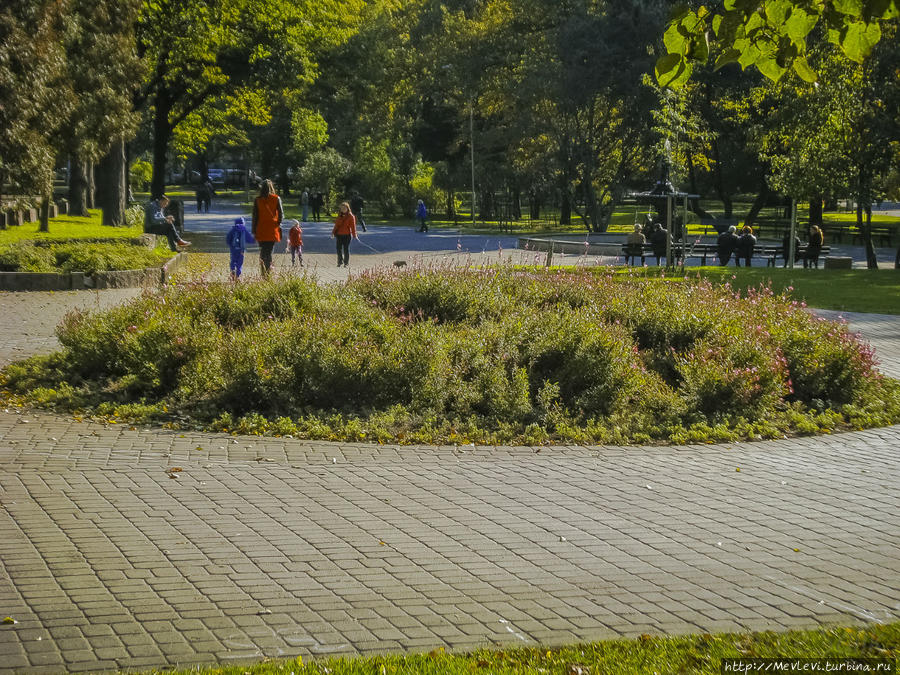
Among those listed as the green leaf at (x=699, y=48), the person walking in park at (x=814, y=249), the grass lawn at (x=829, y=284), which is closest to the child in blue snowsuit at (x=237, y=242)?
the grass lawn at (x=829, y=284)

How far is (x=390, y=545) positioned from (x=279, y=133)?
7643cm

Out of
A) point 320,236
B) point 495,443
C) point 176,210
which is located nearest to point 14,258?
point 495,443

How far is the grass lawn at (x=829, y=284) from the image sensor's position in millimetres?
20984

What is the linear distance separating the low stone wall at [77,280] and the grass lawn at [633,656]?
637 inches

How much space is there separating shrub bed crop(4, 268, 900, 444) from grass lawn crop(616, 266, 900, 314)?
6640 millimetres

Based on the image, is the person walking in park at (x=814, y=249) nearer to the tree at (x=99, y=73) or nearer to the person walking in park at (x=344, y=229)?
the person walking in park at (x=344, y=229)

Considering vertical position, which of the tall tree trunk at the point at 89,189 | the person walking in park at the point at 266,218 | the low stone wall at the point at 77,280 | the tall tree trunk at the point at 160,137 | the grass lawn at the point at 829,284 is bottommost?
the grass lawn at the point at 829,284

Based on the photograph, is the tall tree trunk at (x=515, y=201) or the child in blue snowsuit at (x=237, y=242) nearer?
the child in blue snowsuit at (x=237, y=242)

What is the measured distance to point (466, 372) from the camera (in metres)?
10.8

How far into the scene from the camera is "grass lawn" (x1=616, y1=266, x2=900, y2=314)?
21.0m

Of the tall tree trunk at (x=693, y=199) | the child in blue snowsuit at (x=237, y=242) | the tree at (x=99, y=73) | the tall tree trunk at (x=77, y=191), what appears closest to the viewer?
the child in blue snowsuit at (x=237, y=242)

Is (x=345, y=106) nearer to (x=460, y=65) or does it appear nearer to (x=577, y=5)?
A: (x=460, y=65)

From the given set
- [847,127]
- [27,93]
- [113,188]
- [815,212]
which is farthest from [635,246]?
[815,212]

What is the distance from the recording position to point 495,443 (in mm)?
9336
